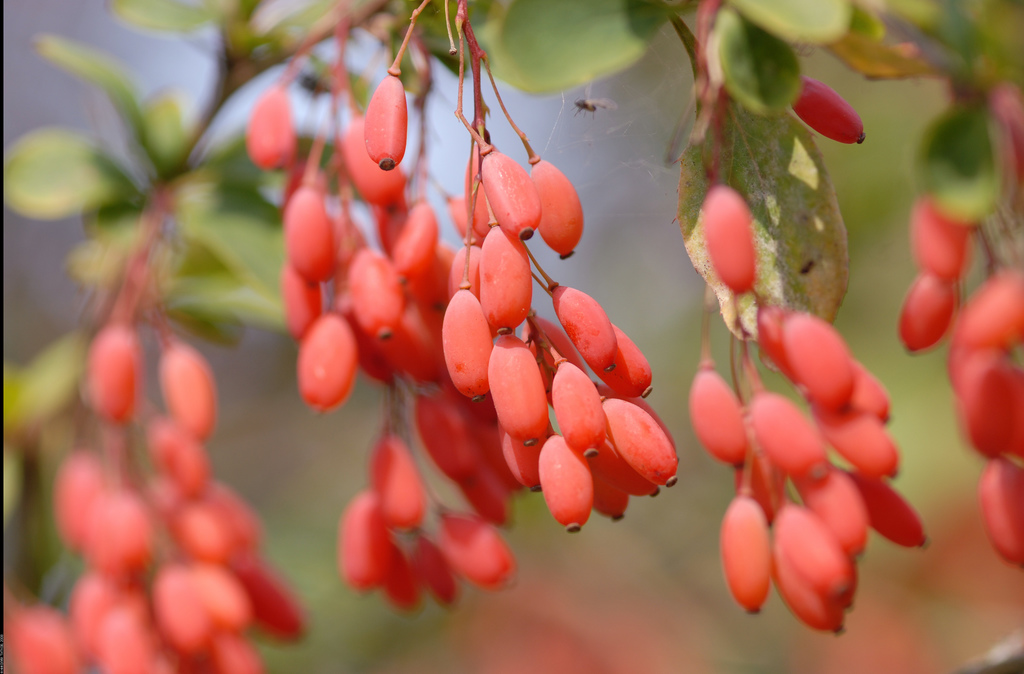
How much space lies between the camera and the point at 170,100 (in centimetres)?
101

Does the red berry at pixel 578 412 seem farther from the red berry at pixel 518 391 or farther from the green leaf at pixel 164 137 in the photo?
the green leaf at pixel 164 137

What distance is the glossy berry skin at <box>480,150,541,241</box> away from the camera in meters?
0.44

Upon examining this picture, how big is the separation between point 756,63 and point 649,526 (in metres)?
1.54

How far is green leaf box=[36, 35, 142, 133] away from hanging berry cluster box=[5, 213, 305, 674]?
15 centimetres

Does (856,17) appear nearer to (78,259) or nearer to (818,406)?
(818,406)

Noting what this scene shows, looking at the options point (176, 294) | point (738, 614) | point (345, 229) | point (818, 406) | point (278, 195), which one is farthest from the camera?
point (738, 614)

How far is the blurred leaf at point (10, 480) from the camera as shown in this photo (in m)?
0.96

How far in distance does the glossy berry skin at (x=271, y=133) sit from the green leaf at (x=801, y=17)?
0.41m

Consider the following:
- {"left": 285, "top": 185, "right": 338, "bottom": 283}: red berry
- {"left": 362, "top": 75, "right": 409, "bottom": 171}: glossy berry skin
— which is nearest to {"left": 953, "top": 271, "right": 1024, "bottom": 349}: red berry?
{"left": 362, "top": 75, "right": 409, "bottom": 171}: glossy berry skin

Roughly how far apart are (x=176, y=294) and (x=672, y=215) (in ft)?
2.59

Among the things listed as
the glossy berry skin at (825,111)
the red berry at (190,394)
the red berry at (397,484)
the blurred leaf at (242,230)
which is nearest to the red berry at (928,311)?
the glossy berry skin at (825,111)

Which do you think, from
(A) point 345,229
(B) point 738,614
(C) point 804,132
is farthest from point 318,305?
(B) point 738,614

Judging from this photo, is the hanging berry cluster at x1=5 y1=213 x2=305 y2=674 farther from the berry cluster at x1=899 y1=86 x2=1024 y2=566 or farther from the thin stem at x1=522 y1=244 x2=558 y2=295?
the berry cluster at x1=899 y1=86 x2=1024 y2=566

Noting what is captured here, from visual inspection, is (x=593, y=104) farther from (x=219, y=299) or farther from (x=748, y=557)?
(x=219, y=299)
